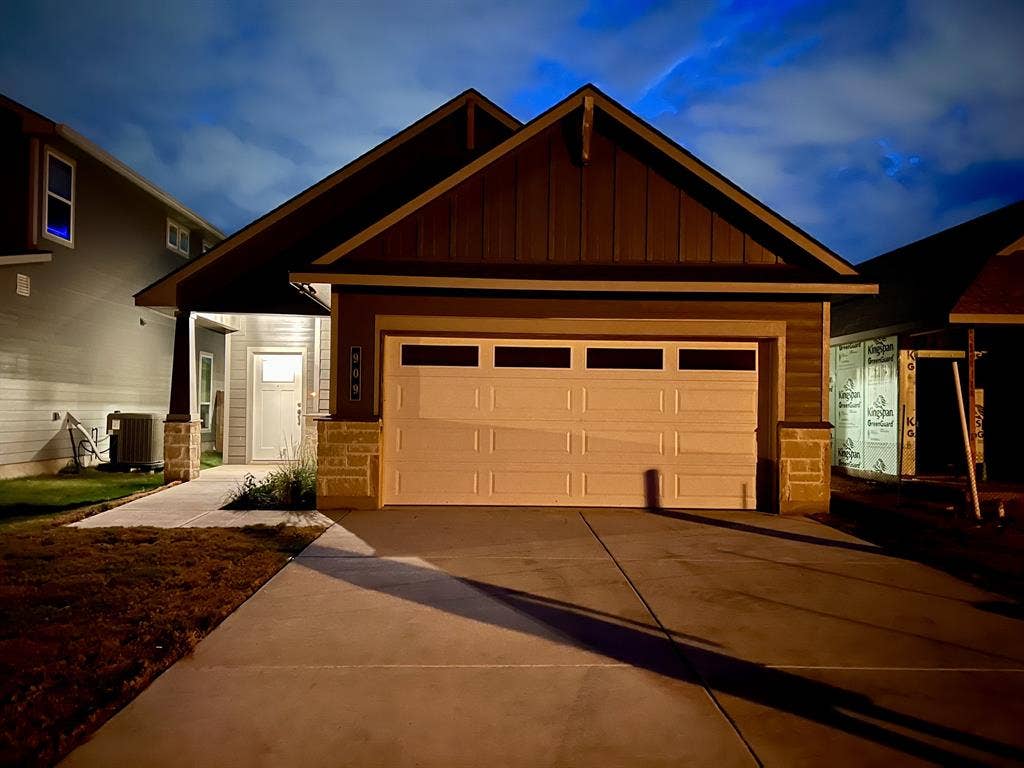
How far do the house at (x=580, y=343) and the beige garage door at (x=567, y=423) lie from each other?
0.03 meters

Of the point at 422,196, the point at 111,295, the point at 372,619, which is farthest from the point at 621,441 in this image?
the point at 111,295

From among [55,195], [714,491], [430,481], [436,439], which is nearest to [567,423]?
[436,439]

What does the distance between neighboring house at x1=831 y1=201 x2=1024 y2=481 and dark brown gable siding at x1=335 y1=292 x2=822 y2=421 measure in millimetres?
1799

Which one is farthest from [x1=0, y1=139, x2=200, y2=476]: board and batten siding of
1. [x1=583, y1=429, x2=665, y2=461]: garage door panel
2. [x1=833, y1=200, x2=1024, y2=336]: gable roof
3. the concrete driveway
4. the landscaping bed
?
[x1=833, y1=200, x2=1024, y2=336]: gable roof

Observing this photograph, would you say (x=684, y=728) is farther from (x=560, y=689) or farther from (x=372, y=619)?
(x=372, y=619)

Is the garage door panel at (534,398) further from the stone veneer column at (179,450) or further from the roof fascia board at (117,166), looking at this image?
the roof fascia board at (117,166)

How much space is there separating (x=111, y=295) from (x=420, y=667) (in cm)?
1395

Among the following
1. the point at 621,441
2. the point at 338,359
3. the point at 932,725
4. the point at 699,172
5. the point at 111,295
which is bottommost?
the point at 932,725

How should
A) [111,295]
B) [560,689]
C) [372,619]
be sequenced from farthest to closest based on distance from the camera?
[111,295] → [372,619] → [560,689]

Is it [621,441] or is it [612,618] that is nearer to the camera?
[612,618]

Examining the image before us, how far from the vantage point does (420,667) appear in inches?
153

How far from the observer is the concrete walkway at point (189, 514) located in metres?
7.91

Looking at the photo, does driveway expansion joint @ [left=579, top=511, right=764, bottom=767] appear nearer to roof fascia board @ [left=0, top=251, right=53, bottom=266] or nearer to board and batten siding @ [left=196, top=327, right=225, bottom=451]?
roof fascia board @ [left=0, top=251, right=53, bottom=266]

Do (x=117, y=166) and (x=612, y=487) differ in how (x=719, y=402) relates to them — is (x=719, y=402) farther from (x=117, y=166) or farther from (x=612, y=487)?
(x=117, y=166)
